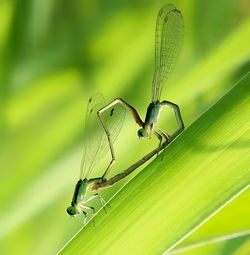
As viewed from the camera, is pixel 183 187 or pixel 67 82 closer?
pixel 183 187

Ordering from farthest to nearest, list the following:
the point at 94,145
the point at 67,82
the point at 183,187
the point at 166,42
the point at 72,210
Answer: the point at 67,82
the point at 166,42
the point at 94,145
the point at 72,210
the point at 183,187

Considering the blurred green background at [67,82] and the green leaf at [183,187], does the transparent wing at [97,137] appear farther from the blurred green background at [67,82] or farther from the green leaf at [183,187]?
the green leaf at [183,187]

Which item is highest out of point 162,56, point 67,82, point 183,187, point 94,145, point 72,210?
point 67,82

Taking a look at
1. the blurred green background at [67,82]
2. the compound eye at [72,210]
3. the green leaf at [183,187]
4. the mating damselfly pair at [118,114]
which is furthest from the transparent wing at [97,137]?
the green leaf at [183,187]

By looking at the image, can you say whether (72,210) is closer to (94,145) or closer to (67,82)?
(94,145)

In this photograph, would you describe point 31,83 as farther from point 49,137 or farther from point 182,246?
point 182,246

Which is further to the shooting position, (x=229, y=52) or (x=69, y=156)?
(x=69, y=156)

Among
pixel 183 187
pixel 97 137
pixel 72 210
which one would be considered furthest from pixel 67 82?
pixel 183 187

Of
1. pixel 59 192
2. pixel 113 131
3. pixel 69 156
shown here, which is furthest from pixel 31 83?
pixel 113 131
